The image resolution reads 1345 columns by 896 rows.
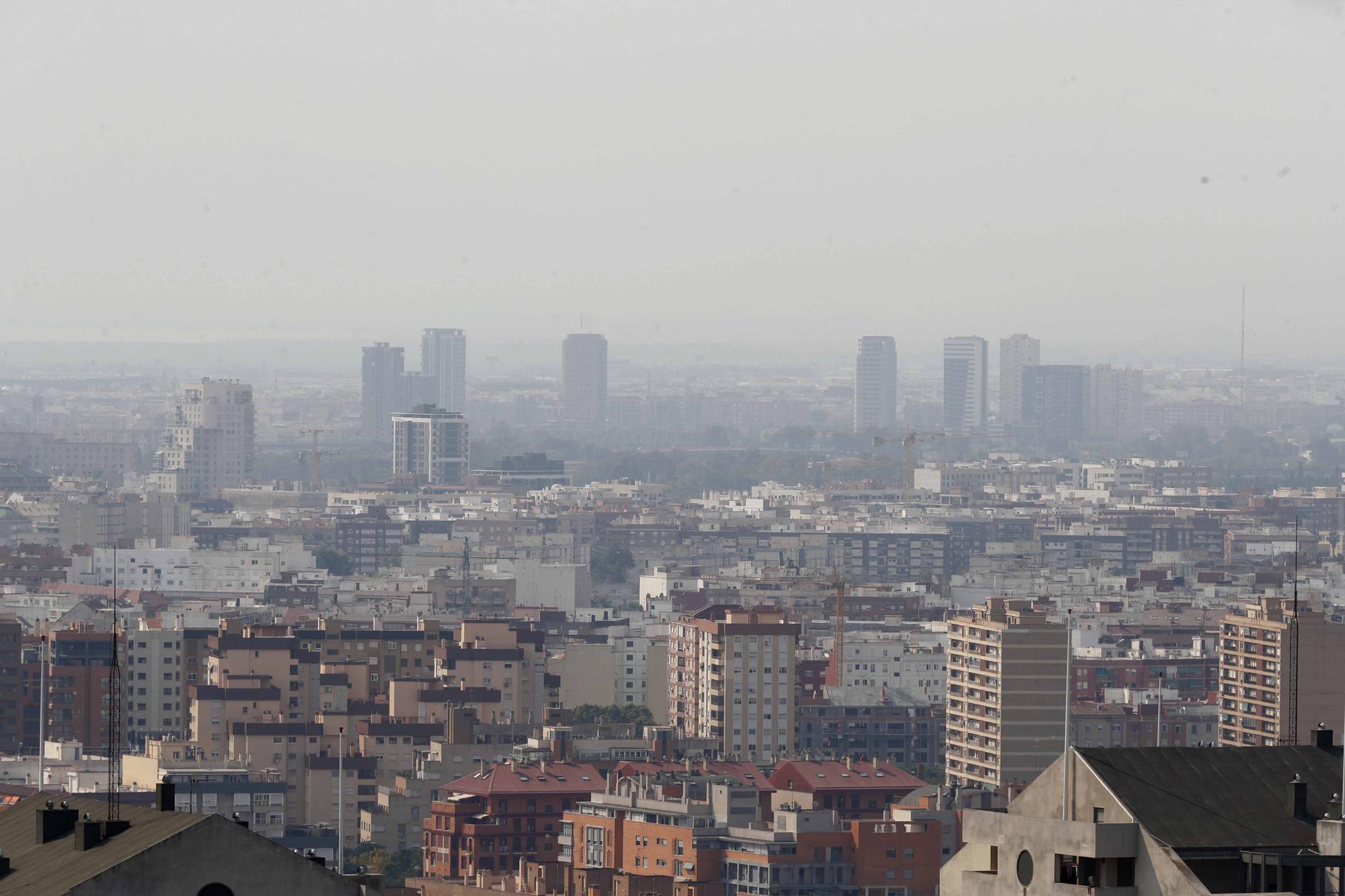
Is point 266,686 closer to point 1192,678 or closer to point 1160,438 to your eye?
point 1192,678

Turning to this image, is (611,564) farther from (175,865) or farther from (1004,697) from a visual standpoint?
(175,865)

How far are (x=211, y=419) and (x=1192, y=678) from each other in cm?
9437

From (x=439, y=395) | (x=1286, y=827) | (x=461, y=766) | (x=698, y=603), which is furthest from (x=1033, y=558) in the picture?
(x=1286, y=827)

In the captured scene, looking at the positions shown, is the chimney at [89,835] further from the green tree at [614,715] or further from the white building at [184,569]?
the white building at [184,569]

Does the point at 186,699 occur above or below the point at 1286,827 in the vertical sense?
below

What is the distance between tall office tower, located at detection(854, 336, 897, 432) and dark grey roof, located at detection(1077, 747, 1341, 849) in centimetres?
18024

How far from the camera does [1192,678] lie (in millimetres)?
62969

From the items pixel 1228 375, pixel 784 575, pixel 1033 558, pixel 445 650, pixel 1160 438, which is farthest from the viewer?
pixel 1228 375

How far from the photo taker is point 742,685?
55344 mm

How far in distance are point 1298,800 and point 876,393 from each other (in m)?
183

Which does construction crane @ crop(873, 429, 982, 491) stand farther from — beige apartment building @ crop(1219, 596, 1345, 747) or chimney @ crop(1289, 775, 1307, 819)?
chimney @ crop(1289, 775, 1307, 819)

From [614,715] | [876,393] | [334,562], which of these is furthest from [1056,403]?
[614,715]

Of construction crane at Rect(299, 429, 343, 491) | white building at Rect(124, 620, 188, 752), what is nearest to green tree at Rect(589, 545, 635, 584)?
construction crane at Rect(299, 429, 343, 491)

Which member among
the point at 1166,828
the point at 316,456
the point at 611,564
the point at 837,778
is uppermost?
the point at 1166,828
